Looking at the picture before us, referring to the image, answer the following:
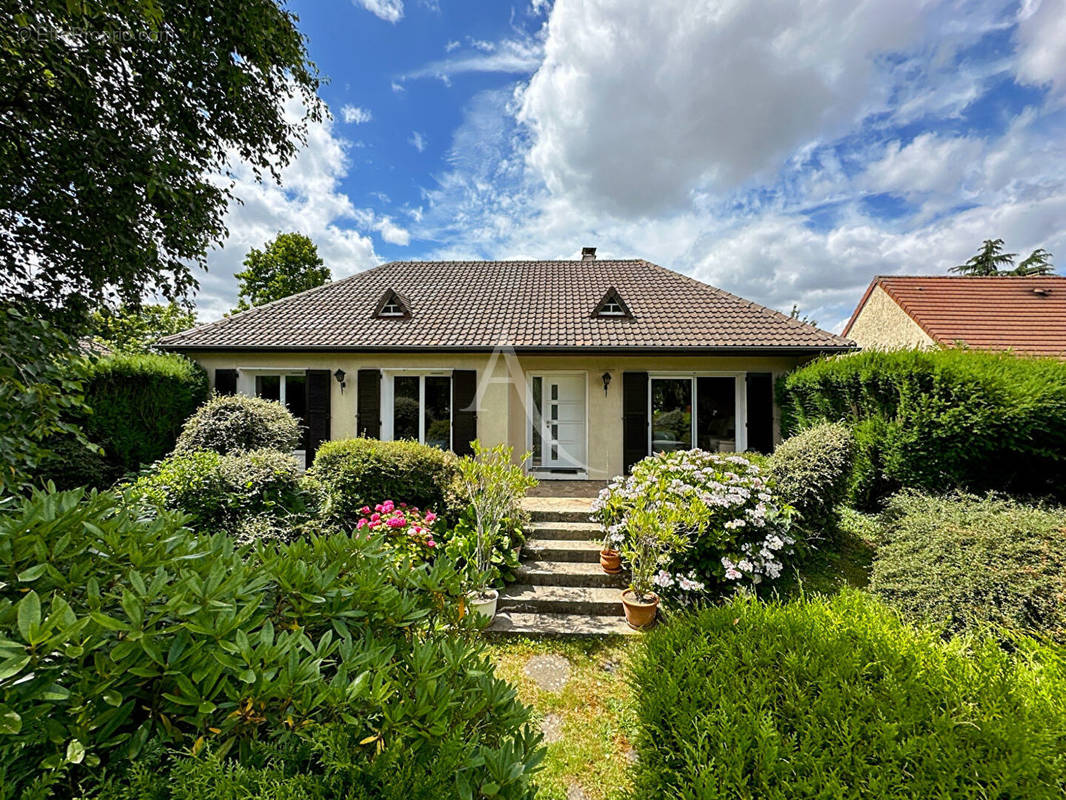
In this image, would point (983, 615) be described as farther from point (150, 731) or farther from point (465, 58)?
point (465, 58)

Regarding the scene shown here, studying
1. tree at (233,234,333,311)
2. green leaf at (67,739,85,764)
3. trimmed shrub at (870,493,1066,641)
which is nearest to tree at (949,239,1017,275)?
trimmed shrub at (870,493,1066,641)

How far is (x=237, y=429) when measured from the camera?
713 cm

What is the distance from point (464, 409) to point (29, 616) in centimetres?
850

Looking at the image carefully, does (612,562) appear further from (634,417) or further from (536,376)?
(536,376)

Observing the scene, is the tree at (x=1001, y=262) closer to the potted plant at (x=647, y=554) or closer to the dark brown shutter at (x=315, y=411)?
the potted plant at (x=647, y=554)

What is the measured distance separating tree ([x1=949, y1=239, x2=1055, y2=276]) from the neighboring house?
29.8 metres

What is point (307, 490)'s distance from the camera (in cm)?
613

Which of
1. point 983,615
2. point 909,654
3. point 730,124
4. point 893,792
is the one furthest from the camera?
point 730,124

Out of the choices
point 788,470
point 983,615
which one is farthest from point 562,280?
point 983,615

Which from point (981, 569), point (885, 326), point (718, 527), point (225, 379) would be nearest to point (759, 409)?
point (718, 527)

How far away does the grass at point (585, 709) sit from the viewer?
2.87m

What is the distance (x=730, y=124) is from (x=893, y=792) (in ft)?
33.5

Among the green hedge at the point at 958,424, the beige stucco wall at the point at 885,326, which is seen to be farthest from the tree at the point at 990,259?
the green hedge at the point at 958,424

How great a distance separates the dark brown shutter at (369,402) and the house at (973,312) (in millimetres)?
16076
